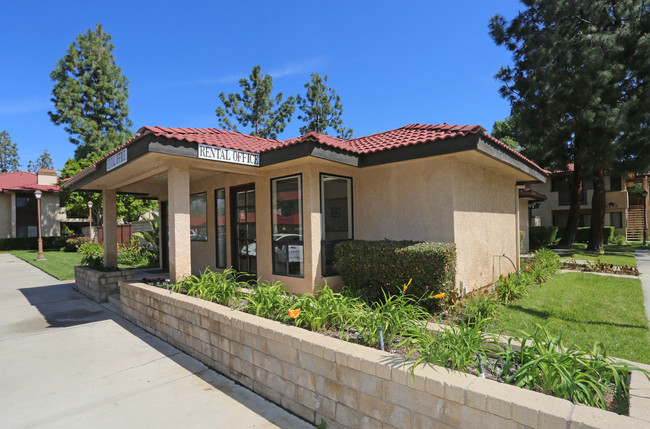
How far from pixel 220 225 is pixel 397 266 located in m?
5.11

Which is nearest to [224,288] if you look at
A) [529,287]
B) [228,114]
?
[529,287]

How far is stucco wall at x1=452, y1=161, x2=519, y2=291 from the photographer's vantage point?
247 inches

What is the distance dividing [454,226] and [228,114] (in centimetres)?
2798

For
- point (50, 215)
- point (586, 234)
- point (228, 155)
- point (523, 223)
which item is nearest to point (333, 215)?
point (228, 155)

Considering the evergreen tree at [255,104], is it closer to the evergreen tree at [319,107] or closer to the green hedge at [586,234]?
the evergreen tree at [319,107]

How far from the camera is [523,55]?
1808 cm

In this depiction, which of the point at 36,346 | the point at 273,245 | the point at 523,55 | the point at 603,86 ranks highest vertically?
the point at 523,55

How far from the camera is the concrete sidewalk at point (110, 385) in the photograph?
11.0 ft

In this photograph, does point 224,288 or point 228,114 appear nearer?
point 224,288

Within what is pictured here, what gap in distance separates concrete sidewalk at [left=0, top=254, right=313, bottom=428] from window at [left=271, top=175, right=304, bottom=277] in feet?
8.26

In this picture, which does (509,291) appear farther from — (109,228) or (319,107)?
(319,107)

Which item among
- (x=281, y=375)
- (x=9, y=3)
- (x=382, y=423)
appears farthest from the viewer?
(x=9, y=3)

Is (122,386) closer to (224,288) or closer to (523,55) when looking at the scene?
(224,288)

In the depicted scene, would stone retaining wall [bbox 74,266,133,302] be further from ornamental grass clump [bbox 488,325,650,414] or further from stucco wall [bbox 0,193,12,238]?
stucco wall [bbox 0,193,12,238]
